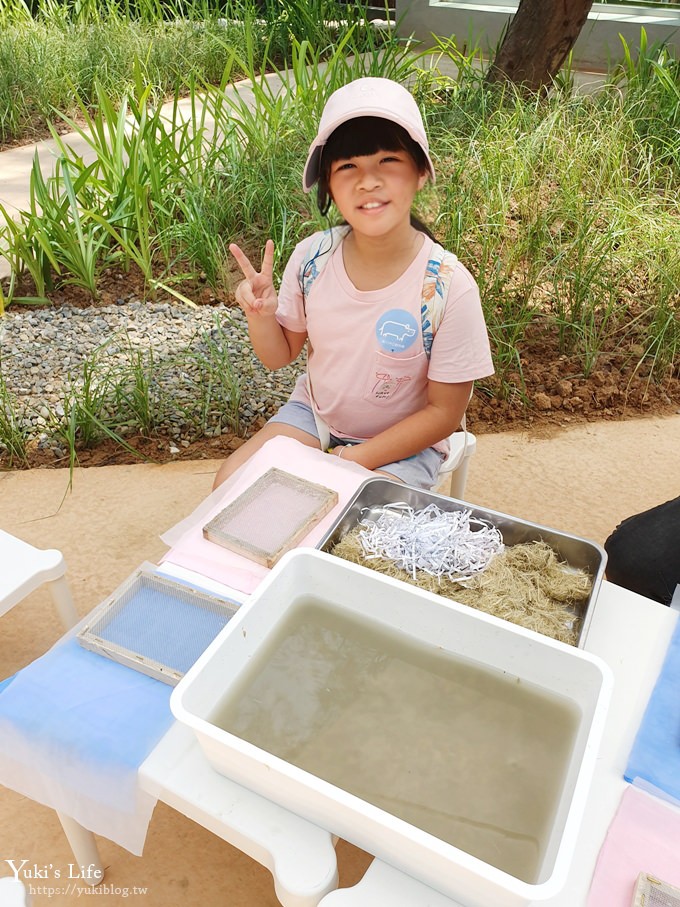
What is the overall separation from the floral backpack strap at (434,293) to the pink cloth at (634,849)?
0.93m

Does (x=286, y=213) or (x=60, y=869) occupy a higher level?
(x=286, y=213)

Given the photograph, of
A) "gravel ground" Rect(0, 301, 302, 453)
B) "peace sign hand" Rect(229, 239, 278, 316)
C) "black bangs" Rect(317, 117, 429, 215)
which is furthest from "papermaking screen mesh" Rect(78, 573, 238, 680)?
"gravel ground" Rect(0, 301, 302, 453)

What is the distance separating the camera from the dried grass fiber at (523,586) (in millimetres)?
959

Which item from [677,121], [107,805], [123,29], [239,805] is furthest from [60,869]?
[123,29]

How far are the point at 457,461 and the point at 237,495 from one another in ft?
2.33

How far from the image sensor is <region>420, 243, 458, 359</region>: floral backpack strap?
147 cm

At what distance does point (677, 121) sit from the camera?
350cm

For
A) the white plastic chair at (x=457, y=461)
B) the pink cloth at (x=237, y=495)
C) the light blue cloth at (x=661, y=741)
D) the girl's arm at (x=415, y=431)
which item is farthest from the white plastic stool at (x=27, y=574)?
the light blue cloth at (x=661, y=741)

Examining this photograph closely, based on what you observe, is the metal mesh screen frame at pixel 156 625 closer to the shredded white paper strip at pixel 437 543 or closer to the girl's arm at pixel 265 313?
the shredded white paper strip at pixel 437 543

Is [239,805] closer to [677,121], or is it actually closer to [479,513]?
[479,513]

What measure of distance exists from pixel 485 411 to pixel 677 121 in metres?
2.06

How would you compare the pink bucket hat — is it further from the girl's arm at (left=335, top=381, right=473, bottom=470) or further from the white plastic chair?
the white plastic chair

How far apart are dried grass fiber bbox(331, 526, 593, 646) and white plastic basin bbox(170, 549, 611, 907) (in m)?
0.12

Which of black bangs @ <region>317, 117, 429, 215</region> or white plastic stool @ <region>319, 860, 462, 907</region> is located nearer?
white plastic stool @ <region>319, 860, 462, 907</region>
